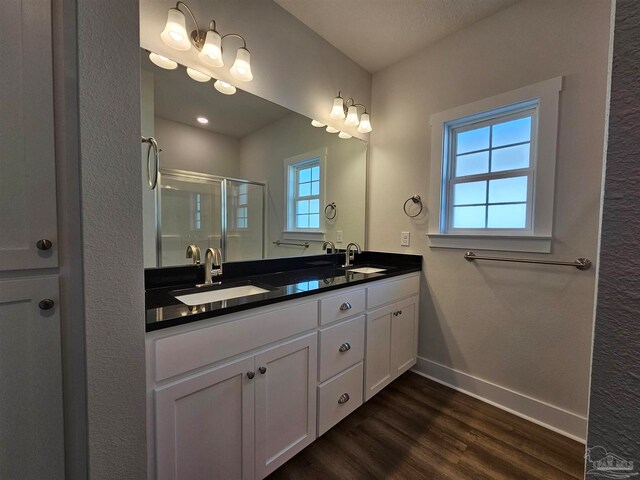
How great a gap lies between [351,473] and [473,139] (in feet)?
7.23

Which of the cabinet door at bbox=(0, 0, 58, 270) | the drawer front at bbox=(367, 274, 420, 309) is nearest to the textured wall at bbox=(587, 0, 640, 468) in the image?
the cabinet door at bbox=(0, 0, 58, 270)

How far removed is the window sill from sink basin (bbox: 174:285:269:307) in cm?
138

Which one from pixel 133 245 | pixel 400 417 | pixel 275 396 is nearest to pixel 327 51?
pixel 133 245

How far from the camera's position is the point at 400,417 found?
1.70 meters

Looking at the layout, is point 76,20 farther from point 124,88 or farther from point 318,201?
point 318,201

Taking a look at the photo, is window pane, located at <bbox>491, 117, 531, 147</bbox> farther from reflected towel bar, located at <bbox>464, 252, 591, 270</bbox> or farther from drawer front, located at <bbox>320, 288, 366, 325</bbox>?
drawer front, located at <bbox>320, 288, 366, 325</bbox>

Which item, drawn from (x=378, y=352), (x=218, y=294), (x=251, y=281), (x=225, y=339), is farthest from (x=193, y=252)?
(x=378, y=352)

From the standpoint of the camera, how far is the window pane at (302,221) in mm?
2131

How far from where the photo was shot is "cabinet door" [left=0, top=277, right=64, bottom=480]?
73cm

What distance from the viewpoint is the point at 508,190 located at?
1.82m

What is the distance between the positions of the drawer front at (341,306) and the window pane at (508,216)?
108 cm

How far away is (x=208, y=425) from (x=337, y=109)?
84.5 inches

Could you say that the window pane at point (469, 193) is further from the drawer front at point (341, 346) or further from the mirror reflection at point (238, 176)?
the drawer front at point (341, 346)

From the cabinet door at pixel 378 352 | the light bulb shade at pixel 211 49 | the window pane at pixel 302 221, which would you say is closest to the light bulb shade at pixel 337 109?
the window pane at pixel 302 221
